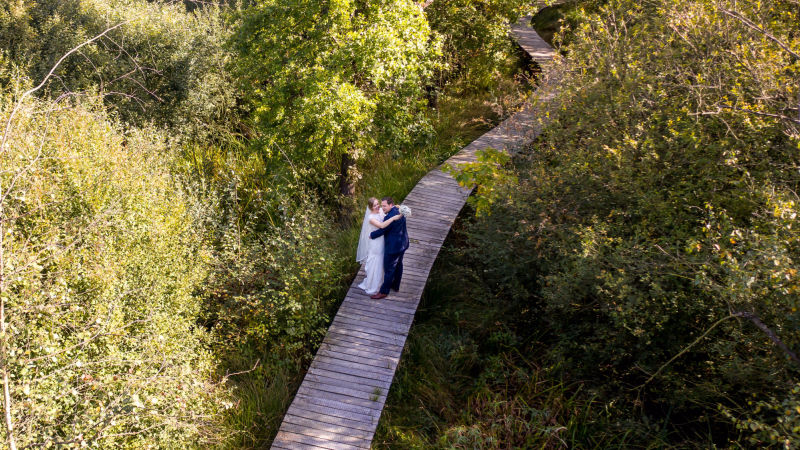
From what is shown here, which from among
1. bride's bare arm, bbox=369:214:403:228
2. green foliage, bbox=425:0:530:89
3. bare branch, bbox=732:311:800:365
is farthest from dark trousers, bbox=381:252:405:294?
green foliage, bbox=425:0:530:89

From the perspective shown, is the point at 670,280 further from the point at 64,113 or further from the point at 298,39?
the point at 64,113

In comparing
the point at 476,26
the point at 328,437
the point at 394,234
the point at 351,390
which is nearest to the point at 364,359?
the point at 351,390

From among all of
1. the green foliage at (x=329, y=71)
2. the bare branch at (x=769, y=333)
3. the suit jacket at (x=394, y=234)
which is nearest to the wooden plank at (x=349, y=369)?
the suit jacket at (x=394, y=234)

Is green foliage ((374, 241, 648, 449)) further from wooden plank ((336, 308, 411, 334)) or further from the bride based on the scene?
the bride

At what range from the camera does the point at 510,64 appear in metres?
17.3

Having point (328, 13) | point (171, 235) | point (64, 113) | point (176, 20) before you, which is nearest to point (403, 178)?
point (328, 13)

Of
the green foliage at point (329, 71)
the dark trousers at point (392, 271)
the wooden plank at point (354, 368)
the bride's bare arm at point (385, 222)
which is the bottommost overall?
the wooden plank at point (354, 368)

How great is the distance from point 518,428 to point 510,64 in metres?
12.9

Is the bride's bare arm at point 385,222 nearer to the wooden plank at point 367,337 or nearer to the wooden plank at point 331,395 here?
the wooden plank at point 367,337

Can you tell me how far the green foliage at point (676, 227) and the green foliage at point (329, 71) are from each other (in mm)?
3311

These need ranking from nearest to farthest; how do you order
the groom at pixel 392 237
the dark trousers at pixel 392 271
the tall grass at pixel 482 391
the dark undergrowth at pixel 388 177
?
1. the tall grass at pixel 482 391
2. the dark undergrowth at pixel 388 177
3. the groom at pixel 392 237
4. the dark trousers at pixel 392 271

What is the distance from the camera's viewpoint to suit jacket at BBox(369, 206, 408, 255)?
8211 millimetres

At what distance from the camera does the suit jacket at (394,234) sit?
26.9 feet

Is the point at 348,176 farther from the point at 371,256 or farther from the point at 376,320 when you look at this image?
the point at 376,320
